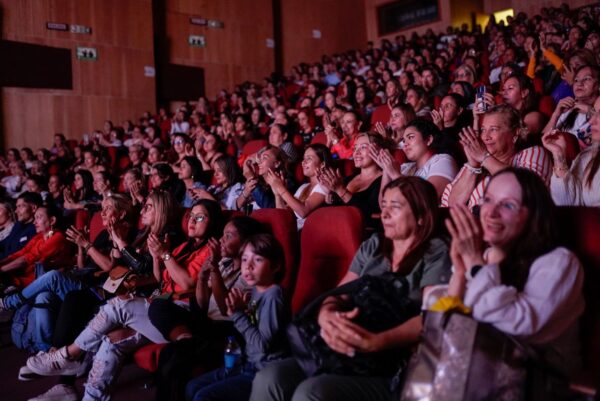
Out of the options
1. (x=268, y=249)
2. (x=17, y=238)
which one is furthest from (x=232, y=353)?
(x=17, y=238)

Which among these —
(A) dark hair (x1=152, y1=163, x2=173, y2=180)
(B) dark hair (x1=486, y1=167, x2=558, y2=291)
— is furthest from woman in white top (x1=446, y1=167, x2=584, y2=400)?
(A) dark hair (x1=152, y1=163, x2=173, y2=180)

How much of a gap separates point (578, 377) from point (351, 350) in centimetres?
41

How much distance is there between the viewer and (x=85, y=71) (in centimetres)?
674

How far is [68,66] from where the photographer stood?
6.57m

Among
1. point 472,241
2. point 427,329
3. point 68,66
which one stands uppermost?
point 68,66

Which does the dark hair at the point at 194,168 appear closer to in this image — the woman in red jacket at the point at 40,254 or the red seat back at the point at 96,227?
the red seat back at the point at 96,227

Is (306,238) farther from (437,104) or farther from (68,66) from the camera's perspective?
(68,66)

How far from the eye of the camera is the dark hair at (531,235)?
104 cm

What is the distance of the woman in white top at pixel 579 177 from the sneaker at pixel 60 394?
169cm

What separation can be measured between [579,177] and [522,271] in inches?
26.3

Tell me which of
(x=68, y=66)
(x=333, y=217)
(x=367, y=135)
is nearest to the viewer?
(x=333, y=217)

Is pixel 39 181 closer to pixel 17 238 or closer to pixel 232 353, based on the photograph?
pixel 17 238

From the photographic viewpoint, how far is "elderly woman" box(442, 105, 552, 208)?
172 cm

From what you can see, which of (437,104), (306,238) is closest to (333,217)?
(306,238)
